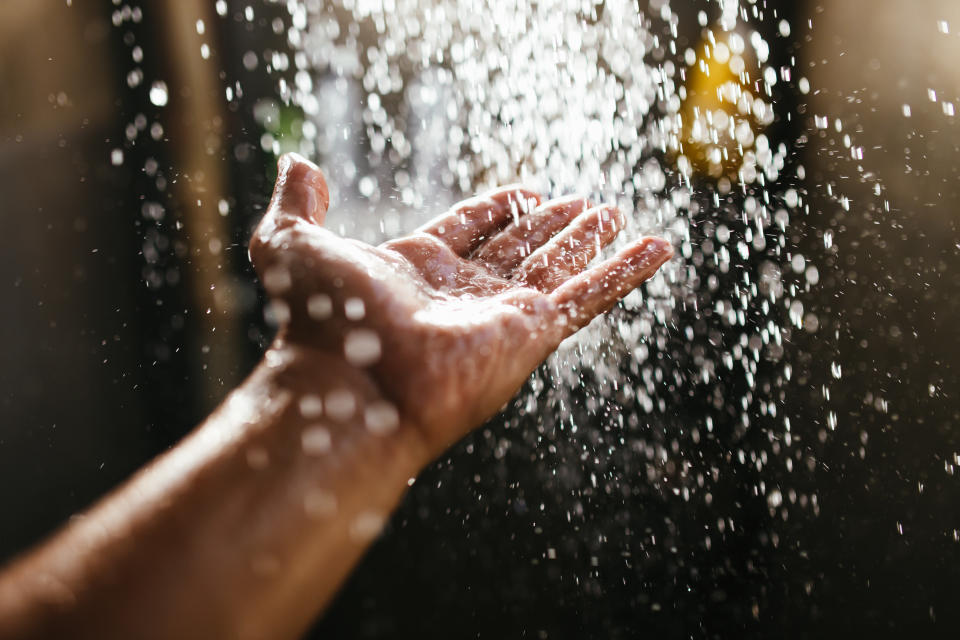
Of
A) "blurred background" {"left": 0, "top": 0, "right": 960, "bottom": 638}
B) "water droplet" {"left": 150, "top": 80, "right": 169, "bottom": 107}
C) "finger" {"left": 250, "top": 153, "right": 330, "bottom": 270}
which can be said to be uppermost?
"water droplet" {"left": 150, "top": 80, "right": 169, "bottom": 107}

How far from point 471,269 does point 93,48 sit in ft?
4.85

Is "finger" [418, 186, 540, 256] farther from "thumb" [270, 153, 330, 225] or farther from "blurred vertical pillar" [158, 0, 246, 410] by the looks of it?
"blurred vertical pillar" [158, 0, 246, 410]

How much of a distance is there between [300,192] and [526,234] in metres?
0.41

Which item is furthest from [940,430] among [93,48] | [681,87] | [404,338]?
[93,48]

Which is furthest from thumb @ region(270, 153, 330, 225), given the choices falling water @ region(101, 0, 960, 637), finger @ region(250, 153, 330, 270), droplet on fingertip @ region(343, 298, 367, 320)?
falling water @ region(101, 0, 960, 637)

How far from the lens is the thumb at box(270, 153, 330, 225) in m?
0.78

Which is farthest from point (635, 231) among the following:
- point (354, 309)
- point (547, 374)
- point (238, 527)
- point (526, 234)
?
point (238, 527)

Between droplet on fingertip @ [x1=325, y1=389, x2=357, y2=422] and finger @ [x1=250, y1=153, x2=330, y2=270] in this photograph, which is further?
finger @ [x1=250, y1=153, x2=330, y2=270]

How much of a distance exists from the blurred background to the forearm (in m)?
1.27

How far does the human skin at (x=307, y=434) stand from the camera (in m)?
0.46

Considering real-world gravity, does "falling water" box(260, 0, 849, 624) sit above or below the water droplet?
below

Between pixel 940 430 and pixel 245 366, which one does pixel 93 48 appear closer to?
pixel 245 366

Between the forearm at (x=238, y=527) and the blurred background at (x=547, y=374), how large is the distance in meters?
1.27

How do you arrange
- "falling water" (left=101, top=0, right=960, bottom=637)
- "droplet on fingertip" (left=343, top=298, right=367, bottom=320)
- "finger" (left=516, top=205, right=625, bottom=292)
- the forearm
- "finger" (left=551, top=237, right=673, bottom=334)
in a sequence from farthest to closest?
"falling water" (left=101, top=0, right=960, bottom=637) < "finger" (left=516, top=205, right=625, bottom=292) < "finger" (left=551, top=237, right=673, bottom=334) < "droplet on fingertip" (left=343, top=298, right=367, bottom=320) < the forearm
